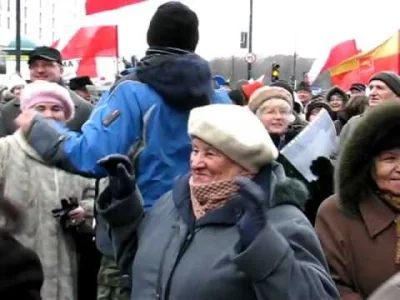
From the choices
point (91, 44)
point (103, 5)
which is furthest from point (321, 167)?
point (91, 44)

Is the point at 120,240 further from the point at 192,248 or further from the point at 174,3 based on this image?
the point at 174,3

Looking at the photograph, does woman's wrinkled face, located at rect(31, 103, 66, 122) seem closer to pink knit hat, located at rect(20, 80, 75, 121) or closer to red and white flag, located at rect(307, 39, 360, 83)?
pink knit hat, located at rect(20, 80, 75, 121)

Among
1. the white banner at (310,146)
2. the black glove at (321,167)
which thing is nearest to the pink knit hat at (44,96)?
the white banner at (310,146)

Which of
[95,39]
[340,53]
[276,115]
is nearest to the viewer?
[276,115]

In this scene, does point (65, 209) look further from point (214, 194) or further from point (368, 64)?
point (368, 64)

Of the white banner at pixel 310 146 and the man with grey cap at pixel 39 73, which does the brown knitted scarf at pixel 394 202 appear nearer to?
the white banner at pixel 310 146

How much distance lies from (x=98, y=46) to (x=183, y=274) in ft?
26.7

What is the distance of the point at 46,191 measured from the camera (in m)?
5.31

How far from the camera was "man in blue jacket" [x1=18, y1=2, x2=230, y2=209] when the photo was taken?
3979 mm

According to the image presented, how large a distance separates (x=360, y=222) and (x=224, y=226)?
2.90 feet

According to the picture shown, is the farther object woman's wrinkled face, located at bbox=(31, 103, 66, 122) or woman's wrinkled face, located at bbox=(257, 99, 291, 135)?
woman's wrinkled face, located at bbox=(257, 99, 291, 135)

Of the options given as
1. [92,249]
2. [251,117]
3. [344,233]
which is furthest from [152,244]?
[92,249]

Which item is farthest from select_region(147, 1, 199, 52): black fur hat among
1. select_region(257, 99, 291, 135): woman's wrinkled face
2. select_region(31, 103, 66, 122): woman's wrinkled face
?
select_region(257, 99, 291, 135): woman's wrinkled face

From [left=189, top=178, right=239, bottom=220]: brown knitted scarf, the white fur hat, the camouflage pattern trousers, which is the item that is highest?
the white fur hat
